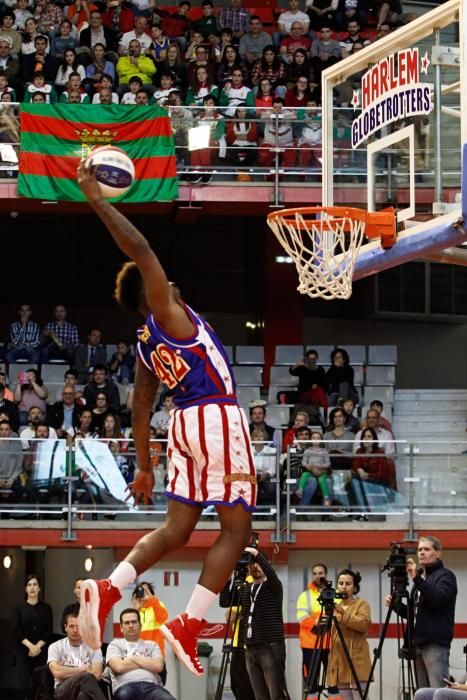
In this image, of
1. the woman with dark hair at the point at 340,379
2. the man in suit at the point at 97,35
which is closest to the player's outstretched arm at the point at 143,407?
the woman with dark hair at the point at 340,379

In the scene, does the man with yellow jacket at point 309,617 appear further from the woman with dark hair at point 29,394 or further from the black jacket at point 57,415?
the woman with dark hair at point 29,394

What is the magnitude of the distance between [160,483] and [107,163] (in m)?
9.30

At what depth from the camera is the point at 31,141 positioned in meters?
18.2

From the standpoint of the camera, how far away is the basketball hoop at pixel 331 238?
33.9 feet

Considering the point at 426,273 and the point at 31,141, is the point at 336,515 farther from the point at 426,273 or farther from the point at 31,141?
the point at 426,273

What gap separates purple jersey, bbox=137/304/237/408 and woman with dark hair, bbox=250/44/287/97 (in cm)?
1400

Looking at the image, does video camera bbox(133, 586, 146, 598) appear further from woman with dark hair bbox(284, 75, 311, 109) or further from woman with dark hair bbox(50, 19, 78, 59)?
woman with dark hair bbox(50, 19, 78, 59)

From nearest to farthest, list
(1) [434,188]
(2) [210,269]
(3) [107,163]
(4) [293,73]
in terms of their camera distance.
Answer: (3) [107,163]
(1) [434,188]
(4) [293,73]
(2) [210,269]

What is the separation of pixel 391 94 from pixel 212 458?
5331mm

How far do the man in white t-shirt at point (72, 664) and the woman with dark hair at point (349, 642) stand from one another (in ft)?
7.17

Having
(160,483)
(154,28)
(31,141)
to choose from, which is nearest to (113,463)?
(160,483)

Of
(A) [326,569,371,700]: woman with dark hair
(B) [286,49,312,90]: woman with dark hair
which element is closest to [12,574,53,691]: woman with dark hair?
(A) [326,569,371,700]: woman with dark hair

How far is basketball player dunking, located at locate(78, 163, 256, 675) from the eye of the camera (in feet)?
20.5

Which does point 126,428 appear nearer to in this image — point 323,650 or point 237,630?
point 237,630
